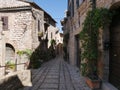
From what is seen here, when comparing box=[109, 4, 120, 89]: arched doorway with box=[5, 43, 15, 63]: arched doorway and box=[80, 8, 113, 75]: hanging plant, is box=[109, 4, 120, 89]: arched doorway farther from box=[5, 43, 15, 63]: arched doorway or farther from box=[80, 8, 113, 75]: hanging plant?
box=[5, 43, 15, 63]: arched doorway

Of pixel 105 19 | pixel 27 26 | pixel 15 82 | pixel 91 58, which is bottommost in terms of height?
pixel 15 82

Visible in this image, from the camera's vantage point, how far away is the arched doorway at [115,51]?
21.1ft

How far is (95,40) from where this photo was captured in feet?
25.4

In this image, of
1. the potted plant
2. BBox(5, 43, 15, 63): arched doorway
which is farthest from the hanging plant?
BBox(5, 43, 15, 63): arched doorway

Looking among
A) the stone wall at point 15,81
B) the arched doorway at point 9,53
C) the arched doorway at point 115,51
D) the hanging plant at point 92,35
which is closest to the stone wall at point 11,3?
the arched doorway at point 9,53

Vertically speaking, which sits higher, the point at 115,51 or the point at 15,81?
the point at 115,51

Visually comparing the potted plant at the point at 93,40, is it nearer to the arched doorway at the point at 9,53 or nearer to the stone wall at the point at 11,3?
the arched doorway at the point at 9,53

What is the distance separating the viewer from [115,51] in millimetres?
6695

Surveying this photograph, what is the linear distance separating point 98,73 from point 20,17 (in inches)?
427

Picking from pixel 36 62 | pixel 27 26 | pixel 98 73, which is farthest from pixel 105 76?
pixel 27 26

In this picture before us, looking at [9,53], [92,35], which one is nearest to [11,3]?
[9,53]

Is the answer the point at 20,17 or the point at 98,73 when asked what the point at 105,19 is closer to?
the point at 98,73

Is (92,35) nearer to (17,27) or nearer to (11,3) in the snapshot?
(17,27)

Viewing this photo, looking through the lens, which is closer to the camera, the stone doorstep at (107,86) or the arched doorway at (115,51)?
the stone doorstep at (107,86)
